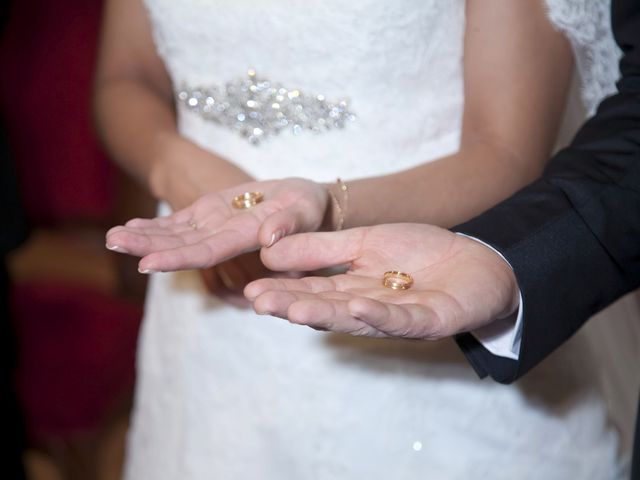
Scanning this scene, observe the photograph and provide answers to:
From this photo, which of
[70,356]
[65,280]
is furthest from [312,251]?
[65,280]

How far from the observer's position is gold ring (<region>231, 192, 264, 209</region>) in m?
0.90

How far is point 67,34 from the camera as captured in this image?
2.38 meters

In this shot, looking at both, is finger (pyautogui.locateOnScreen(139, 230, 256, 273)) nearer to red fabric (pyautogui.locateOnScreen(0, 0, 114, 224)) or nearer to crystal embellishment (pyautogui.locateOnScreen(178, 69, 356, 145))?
crystal embellishment (pyautogui.locateOnScreen(178, 69, 356, 145))

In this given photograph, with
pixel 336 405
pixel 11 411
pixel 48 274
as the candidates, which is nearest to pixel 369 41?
pixel 336 405

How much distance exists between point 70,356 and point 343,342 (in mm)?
1544

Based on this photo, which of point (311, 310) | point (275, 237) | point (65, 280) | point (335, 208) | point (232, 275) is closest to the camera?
point (311, 310)

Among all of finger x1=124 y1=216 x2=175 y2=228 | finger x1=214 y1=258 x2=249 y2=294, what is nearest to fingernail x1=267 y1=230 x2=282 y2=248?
finger x1=124 y1=216 x2=175 y2=228

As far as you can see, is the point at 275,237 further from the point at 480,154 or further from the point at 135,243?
the point at 480,154

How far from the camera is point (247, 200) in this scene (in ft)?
2.96

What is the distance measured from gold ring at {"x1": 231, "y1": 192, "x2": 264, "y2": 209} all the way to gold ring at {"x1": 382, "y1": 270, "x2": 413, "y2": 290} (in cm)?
17

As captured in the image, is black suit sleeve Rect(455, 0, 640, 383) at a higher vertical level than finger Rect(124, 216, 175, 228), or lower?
lower

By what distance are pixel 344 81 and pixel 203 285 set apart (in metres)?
0.31

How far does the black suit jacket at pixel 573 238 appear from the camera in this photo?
843 mm

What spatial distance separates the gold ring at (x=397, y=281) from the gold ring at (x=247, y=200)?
0.17 meters
